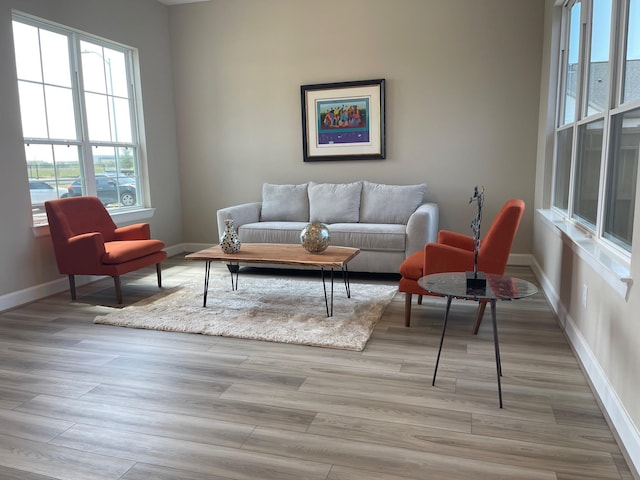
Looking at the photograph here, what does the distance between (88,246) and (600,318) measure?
3.59 metres

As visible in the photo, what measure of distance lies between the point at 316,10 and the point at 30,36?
2.78 metres

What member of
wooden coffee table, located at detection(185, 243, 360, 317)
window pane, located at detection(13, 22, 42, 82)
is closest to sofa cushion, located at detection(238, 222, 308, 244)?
wooden coffee table, located at detection(185, 243, 360, 317)

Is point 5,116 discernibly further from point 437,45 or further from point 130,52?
point 437,45

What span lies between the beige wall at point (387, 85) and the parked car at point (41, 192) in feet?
6.07

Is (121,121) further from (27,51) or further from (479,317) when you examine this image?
(479,317)

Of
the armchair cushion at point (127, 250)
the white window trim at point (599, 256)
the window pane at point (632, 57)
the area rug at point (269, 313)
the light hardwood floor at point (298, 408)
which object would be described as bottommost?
the light hardwood floor at point (298, 408)

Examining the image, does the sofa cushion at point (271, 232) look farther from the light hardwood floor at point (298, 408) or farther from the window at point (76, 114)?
the light hardwood floor at point (298, 408)

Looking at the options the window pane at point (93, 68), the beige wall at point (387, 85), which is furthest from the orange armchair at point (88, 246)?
the beige wall at point (387, 85)

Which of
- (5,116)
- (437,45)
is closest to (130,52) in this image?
(5,116)

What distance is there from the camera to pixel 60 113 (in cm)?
434

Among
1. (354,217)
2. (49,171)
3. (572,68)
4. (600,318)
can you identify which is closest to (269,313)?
(354,217)

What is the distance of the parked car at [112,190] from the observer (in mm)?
4547

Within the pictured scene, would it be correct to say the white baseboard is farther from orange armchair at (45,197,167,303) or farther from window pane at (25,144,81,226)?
window pane at (25,144,81,226)

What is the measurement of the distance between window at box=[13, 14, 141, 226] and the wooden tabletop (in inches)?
68.6
